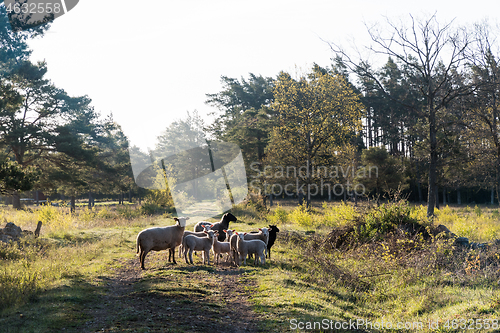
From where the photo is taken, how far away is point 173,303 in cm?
646

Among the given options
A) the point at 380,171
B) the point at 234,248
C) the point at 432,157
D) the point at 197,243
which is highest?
the point at 432,157

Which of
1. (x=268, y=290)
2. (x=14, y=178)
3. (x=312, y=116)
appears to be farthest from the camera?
(x=312, y=116)

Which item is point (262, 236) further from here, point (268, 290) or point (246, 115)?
point (246, 115)

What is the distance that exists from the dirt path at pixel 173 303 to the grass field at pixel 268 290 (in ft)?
0.07

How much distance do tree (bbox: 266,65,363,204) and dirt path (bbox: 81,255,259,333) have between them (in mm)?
18103

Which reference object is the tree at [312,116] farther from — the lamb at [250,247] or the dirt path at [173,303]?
the dirt path at [173,303]

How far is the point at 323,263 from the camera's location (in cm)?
925

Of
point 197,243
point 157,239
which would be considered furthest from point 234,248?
point 157,239

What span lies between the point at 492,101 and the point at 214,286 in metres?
22.8

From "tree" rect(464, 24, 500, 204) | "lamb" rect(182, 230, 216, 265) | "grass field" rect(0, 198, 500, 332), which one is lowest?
"grass field" rect(0, 198, 500, 332)

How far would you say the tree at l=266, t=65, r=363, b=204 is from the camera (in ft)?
83.8

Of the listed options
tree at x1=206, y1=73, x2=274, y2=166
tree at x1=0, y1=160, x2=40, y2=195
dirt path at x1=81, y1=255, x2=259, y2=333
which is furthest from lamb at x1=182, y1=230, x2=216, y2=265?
tree at x1=206, y1=73, x2=274, y2=166

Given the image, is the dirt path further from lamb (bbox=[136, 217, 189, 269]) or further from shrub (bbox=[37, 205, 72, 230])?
shrub (bbox=[37, 205, 72, 230])

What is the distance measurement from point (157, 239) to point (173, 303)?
4097mm
